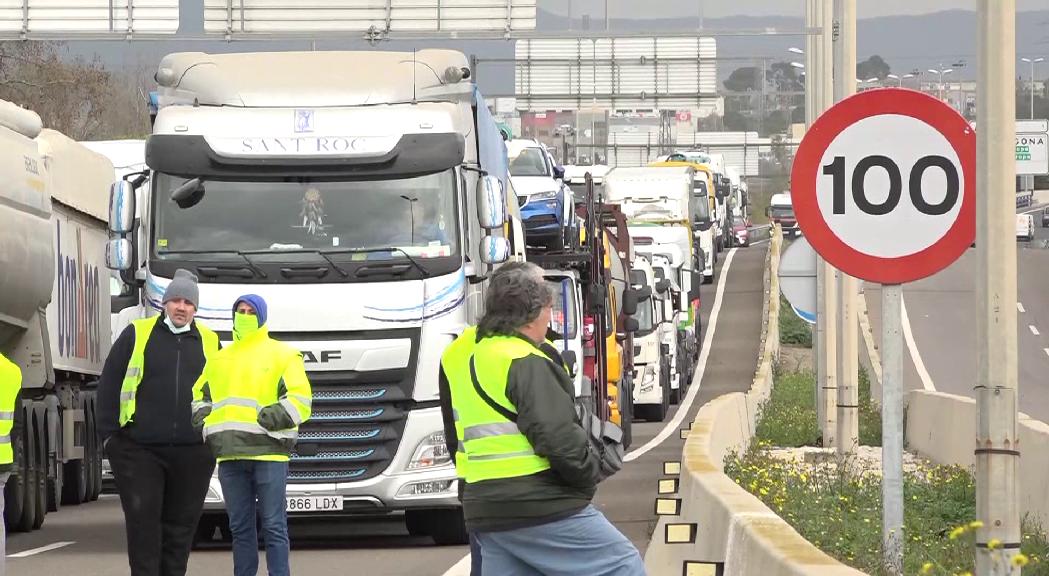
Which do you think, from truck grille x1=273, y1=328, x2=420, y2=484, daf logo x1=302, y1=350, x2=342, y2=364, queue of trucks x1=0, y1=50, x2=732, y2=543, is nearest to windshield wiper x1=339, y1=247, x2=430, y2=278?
queue of trucks x1=0, y1=50, x2=732, y2=543

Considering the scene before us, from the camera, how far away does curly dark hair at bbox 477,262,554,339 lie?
6.90m

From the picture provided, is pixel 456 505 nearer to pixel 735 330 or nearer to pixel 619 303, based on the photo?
pixel 619 303

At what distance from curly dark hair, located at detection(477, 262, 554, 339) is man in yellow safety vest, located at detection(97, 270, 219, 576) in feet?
12.7

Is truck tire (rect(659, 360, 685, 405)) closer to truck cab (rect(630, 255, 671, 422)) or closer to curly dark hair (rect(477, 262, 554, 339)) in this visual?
truck cab (rect(630, 255, 671, 422))

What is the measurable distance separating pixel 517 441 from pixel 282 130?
8454 millimetres

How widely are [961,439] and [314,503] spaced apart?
716 centimetres

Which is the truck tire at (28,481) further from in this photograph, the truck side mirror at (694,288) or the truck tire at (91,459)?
the truck side mirror at (694,288)

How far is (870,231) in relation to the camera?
789 cm

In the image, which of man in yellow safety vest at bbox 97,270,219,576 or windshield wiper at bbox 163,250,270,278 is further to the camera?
windshield wiper at bbox 163,250,270,278

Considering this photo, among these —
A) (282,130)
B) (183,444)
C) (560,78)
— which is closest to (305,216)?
(282,130)

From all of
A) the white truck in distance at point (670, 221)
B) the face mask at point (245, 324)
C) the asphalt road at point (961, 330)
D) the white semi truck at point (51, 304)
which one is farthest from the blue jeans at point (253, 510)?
the white truck in distance at point (670, 221)

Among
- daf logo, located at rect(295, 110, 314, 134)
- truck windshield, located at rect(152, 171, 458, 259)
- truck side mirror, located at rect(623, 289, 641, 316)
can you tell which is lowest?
truck side mirror, located at rect(623, 289, 641, 316)

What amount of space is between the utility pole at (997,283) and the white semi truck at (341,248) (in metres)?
7.88

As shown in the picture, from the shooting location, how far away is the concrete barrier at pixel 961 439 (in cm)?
1429
